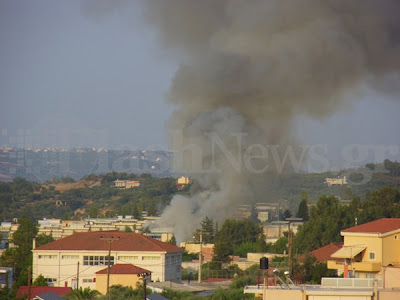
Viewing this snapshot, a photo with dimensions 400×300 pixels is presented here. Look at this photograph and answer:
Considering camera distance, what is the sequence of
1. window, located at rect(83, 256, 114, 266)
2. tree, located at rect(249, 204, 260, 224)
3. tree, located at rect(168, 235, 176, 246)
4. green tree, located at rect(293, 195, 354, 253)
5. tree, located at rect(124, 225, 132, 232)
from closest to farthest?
window, located at rect(83, 256, 114, 266) < green tree, located at rect(293, 195, 354, 253) < tree, located at rect(168, 235, 176, 246) < tree, located at rect(124, 225, 132, 232) < tree, located at rect(249, 204, 260, 224)

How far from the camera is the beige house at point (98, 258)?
38.0 m

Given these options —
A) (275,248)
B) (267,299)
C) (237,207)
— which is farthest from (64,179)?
(267,299)

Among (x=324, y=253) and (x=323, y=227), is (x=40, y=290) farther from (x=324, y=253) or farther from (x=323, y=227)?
(x=323, y=227)

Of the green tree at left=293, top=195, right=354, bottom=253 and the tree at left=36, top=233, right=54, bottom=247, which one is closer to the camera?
the green tree at left=293, top=195, right=354, bottom=253

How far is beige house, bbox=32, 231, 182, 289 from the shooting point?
38031mm

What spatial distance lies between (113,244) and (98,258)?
951mm

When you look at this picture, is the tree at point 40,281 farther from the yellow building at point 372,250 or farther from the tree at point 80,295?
the yellow building at point 372,250

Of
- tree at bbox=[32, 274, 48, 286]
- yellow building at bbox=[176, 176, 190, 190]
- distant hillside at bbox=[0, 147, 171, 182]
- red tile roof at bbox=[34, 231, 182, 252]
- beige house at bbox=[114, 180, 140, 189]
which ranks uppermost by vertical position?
distant hillside at bbox=[0, 147, 171, 182]

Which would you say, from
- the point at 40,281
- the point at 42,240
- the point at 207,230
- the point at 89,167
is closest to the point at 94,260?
the point at 40,281

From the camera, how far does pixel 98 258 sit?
127 ft

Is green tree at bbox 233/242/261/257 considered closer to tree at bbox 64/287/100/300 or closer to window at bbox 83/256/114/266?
window at bbox 83/256/114/266

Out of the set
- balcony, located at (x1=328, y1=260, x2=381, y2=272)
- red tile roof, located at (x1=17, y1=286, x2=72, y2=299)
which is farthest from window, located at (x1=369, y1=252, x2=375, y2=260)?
red tile roof, located at (x1=17, y1=286, x2=72, y2=299)

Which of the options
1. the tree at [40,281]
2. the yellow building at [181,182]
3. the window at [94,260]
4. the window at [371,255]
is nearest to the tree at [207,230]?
the window at [94,260]

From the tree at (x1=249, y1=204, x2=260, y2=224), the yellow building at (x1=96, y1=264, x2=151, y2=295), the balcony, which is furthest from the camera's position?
the tree at (x1=249, y1=204, x2=260, y2=224)
